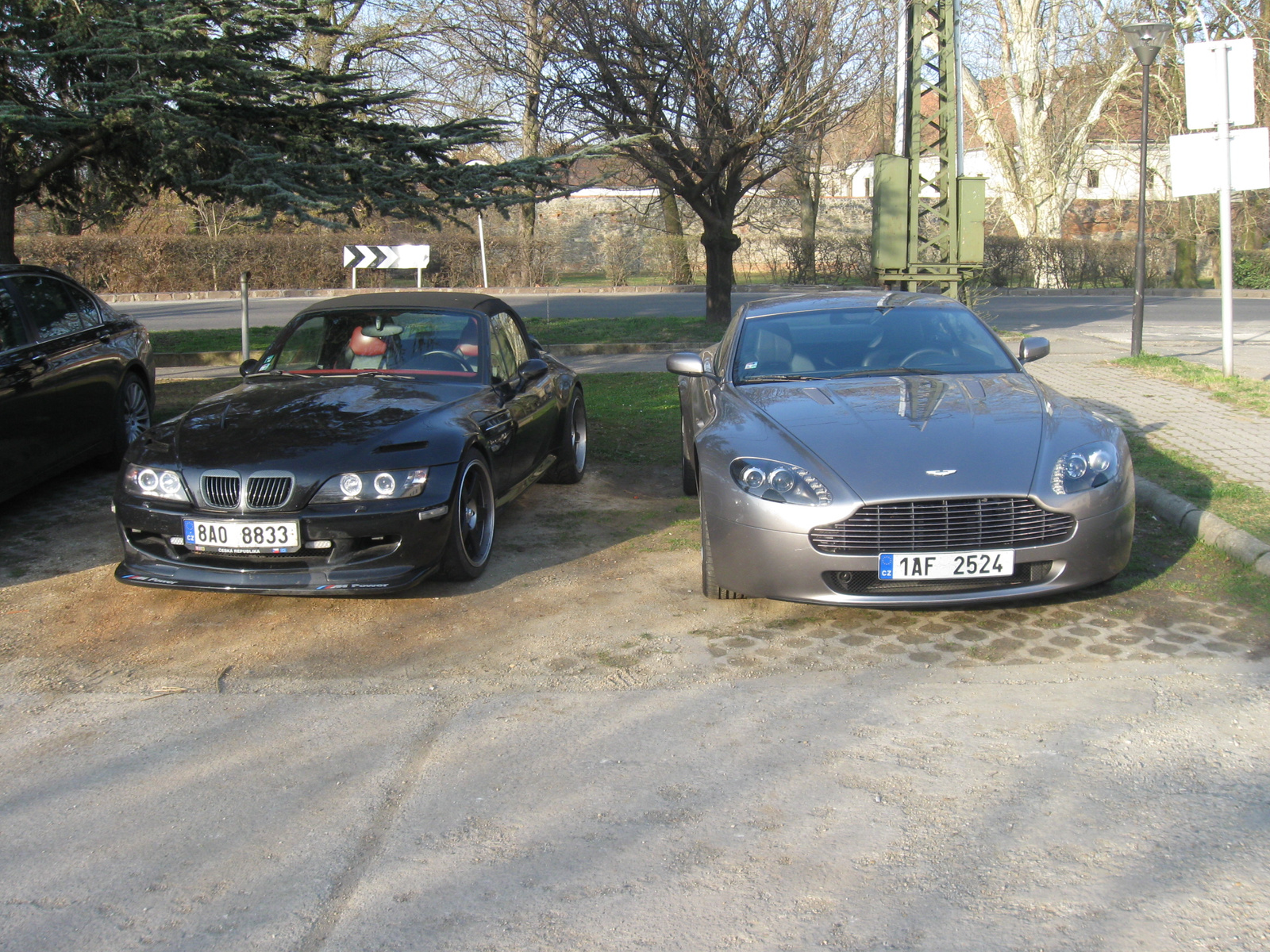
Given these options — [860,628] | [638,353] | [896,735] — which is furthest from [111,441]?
[638,353]

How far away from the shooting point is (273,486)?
512 cm

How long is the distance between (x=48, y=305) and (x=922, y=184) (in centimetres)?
1245

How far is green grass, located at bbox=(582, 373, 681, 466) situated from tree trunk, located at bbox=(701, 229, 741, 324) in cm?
512

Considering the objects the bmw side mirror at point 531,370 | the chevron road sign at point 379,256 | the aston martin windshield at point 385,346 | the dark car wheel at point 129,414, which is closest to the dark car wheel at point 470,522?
the aston martin windshield at point 385,346

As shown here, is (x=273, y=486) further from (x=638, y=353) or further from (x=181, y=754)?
(x=638, y=353)

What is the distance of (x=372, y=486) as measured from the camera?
17.0 feet

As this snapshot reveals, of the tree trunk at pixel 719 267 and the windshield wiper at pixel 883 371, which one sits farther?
the tree trunk at pixel 719 267

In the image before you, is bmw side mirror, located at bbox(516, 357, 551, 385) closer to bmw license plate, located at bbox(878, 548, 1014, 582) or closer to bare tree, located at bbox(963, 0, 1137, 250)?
bmw license plate, located at bbox(878, 548, 1014, 582)

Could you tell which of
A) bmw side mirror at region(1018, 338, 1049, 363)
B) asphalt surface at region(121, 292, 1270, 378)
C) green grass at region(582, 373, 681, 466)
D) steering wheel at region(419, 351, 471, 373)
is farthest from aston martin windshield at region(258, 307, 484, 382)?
asphalt surface at region(121, 292, 1270, 378)

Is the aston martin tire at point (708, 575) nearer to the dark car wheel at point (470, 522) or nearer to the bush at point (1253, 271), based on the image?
the dark car wheel at point (470, 522)

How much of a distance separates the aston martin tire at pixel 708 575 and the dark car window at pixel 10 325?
4656mm

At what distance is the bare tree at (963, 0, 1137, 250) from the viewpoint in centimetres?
3127

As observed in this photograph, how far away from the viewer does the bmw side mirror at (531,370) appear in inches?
267

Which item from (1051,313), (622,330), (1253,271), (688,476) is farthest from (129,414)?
(1253,271)
